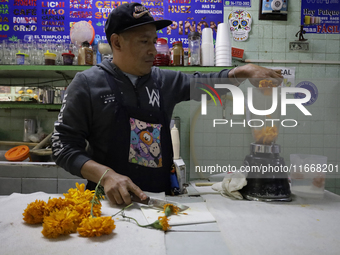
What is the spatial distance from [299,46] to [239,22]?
74 cm

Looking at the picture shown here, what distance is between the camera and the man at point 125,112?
1178 millimetres

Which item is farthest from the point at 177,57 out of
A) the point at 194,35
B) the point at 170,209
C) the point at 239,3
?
the point at 170,209

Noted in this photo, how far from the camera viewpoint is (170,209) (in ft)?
2.86

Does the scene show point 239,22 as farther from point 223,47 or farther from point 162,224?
point 162,224

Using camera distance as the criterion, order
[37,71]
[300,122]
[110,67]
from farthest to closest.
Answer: [300,122]
[37,71]
[110,67]

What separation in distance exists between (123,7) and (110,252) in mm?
1073

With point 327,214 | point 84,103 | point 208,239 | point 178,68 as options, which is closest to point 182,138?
point 178,68

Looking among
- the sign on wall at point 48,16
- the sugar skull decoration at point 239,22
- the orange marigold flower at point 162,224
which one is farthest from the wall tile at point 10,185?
the sugar skull decoration at point 239,22

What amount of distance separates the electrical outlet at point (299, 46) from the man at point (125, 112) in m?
1.92

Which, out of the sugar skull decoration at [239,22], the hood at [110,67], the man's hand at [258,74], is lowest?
the man's hand at [258,74]

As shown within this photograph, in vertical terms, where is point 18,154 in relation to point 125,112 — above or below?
below

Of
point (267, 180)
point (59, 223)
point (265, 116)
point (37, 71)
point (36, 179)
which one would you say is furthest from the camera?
point (37, 71)

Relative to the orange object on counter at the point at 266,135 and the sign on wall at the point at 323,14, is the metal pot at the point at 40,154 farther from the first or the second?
the sign on wall at the point at 323,14

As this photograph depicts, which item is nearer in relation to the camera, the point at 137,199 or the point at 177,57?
Answer: the point at 137,199
